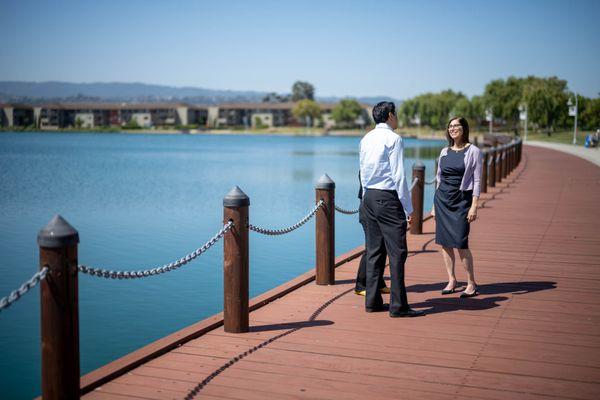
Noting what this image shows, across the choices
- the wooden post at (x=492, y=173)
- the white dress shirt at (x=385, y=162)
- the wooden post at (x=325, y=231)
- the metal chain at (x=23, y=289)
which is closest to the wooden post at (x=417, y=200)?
the wooden post at (x=325, y=231)

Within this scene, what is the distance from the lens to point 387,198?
21.7 ft

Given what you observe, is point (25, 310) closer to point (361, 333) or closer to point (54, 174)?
point (361, 333)

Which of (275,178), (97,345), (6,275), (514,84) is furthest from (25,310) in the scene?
(514,84)

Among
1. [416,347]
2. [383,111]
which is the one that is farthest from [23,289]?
[383,111]

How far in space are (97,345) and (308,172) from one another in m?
40.9

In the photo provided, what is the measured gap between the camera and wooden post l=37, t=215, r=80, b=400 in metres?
4.15

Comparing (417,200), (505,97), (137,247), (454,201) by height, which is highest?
(505,97)

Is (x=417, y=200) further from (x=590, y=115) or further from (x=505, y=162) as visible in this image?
(x=590, y=115)

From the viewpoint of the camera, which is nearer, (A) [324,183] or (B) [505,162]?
(A) [324,183]

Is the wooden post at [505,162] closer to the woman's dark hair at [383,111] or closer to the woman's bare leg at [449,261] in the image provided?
the woman's bare leg at [449,261]

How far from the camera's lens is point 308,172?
166ft

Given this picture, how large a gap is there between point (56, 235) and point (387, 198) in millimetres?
3384

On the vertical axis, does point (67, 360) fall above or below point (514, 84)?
below

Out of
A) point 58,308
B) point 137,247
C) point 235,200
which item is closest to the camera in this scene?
point 58,308
